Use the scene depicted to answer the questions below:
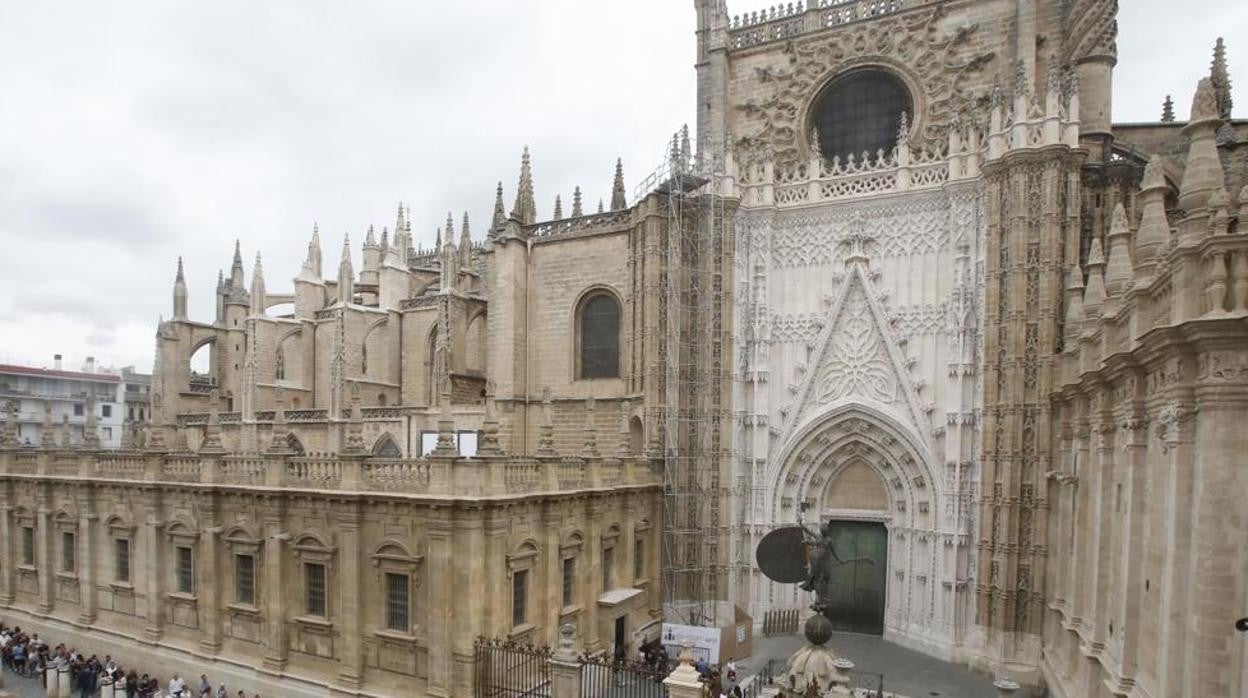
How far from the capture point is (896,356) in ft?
66.9

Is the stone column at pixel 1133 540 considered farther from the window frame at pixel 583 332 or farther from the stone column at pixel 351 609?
the window frame at pixel 583 332

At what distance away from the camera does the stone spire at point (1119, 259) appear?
12.3m

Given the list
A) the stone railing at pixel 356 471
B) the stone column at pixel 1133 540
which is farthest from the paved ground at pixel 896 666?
the stone column at pixel 1133 540

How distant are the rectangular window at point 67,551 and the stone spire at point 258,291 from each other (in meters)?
17.2

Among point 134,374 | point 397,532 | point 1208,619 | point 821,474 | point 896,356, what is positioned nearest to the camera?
point 1208,619

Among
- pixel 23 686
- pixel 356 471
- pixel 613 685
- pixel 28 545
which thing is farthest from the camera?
pixel 28 545

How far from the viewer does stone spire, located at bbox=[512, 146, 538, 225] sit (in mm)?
25984

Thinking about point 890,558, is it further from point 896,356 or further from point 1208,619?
point 1208,619

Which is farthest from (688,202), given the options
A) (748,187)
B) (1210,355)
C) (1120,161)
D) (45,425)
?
(45,425)

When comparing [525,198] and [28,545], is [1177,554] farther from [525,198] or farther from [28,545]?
[28,545]

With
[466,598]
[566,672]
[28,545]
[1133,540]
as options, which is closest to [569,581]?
[466,598]

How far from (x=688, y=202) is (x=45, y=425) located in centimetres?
2162

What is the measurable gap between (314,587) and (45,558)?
1181 cm

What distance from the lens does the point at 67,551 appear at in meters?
22.4
